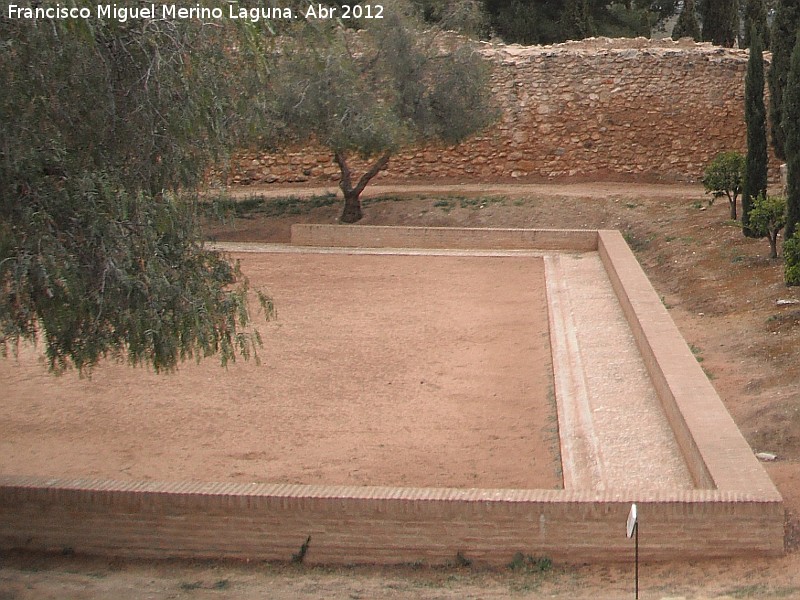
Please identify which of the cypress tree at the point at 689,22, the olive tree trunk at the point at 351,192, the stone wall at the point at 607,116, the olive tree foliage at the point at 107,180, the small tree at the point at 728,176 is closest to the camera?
the olive tree foliage at the point at 107,180

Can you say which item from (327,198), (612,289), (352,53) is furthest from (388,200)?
(612,289)

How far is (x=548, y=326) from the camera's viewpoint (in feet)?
39.6

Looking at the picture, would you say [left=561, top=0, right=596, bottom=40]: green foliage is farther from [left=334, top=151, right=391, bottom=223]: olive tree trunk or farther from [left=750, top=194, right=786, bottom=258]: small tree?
[left=750, top=194, right=786, bottom=258]: small tree

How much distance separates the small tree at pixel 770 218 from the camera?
546 inches

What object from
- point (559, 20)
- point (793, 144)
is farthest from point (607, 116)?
point (793, 144)

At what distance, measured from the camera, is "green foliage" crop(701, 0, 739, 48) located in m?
26.5

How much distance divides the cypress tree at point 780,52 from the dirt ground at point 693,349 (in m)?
1.60

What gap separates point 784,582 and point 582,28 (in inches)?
950

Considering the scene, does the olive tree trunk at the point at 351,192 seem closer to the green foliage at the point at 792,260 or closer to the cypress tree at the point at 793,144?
the cypress tree at the point at 793,144

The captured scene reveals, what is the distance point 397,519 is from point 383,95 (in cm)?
1341

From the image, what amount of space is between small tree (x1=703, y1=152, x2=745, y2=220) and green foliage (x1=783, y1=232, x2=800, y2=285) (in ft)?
18.0

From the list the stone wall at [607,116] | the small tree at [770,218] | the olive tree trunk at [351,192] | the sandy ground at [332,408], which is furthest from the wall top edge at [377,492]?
the stone wall at [607,116]

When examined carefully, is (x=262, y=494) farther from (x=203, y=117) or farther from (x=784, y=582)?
(x=784, y=582)

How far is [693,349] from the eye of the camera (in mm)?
11023
